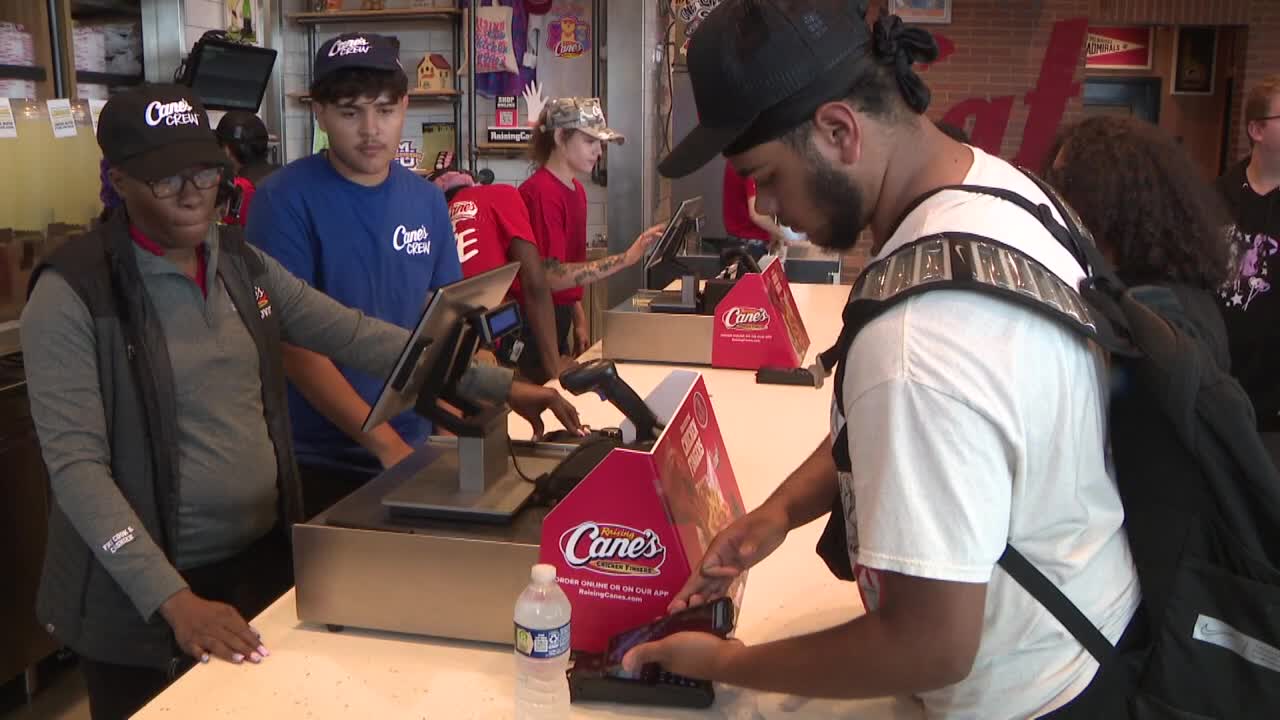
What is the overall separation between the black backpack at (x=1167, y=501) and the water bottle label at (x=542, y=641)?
41 centimetres

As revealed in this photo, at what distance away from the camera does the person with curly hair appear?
7.57 feet

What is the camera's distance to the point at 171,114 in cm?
181

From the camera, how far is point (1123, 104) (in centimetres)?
1041

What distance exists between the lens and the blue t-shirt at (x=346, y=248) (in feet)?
7.64

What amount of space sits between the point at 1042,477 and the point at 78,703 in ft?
10.0

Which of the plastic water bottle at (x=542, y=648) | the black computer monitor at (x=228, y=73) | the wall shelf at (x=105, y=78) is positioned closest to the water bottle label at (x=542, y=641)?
the plastic water bottle at (x=542, y=648)

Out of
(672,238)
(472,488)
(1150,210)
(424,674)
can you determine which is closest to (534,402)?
(472,488)

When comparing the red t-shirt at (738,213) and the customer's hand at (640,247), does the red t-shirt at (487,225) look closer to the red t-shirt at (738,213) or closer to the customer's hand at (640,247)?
the customer's hand at (640,247)

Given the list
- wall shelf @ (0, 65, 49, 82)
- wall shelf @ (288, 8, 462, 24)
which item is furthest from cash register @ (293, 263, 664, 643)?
wall shelf @ (288, 8, 462, 24)

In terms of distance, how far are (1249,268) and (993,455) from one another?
9.88 ft

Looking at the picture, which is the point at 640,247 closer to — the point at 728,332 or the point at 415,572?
the point at 728,332

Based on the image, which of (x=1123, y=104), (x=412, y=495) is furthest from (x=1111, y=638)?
(x=1123, y=104)

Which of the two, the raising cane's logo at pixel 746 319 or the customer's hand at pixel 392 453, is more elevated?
the raising cane's logo at pixel 746 319

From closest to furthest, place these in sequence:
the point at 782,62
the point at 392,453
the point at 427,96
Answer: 1. the point at 782,62
2. the point at 392,453
3. the point at 427,96
